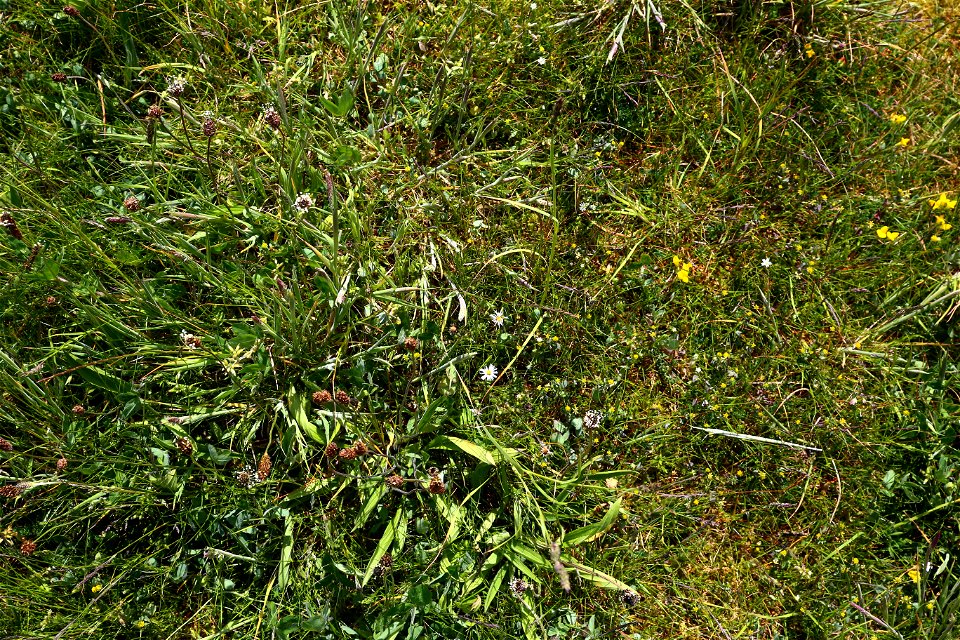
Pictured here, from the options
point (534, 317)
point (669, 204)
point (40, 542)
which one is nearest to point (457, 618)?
point (534, 317)

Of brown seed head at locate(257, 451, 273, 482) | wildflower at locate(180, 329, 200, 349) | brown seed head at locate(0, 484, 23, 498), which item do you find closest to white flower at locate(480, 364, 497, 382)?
brown seed head at locate(257, 451, 273, 482)

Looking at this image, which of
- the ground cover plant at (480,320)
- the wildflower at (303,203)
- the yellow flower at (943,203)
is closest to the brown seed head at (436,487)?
the ground cover plant at (480,320)

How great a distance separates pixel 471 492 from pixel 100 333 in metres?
1.35

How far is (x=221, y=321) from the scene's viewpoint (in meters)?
2.22

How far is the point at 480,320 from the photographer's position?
2.43 m

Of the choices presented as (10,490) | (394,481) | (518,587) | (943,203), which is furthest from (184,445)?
(943,203)

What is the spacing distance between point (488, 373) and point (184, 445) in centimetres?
105

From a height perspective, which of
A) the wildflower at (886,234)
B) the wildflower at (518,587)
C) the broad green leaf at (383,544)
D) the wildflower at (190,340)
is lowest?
the wildflower at (518,587)

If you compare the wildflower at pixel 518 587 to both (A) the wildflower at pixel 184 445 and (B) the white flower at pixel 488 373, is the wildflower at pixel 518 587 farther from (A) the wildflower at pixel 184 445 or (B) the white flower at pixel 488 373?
(A) the wildflower at pixel 184 445

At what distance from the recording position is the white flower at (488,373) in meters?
2.39

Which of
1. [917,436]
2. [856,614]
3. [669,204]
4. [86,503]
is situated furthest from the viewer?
[669,204]

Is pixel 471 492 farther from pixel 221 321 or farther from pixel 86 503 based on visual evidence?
pixel 86 503

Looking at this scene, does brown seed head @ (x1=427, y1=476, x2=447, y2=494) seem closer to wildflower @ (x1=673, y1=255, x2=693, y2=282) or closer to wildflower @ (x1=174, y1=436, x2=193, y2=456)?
wildflower @ (x1=174, y1=436, x2=193, y2=456)

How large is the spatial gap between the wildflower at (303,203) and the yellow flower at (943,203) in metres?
2.50
